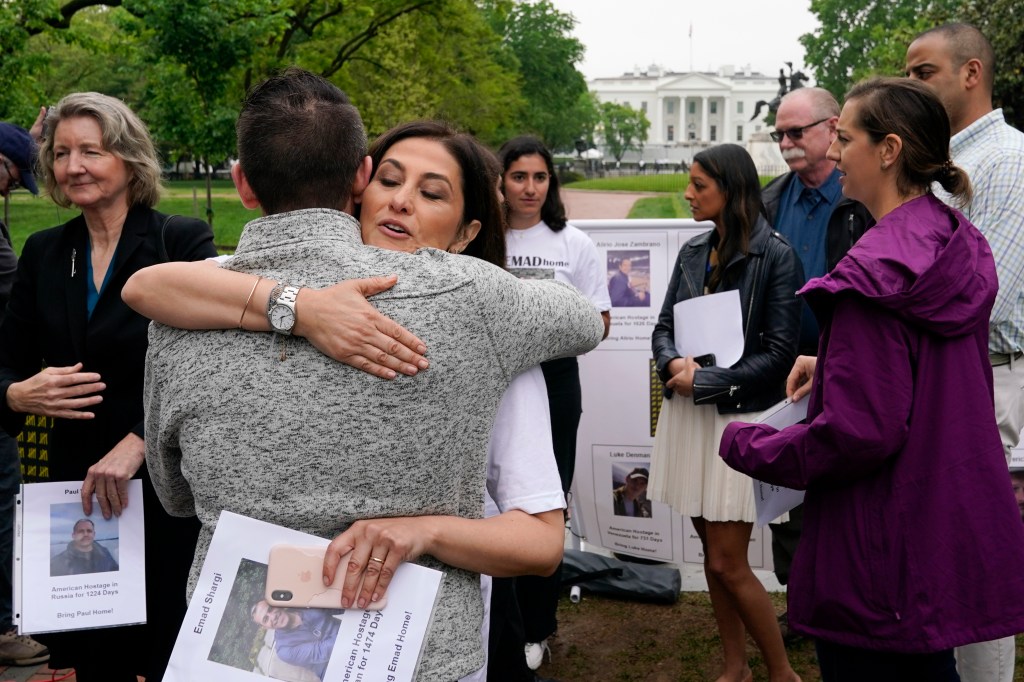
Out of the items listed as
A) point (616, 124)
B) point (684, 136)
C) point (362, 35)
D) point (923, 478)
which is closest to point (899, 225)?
point (923, 478)

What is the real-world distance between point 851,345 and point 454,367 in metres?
1.08

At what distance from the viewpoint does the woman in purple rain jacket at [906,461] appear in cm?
225

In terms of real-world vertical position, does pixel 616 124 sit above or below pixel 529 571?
above

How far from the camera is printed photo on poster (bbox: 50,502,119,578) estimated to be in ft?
8.90

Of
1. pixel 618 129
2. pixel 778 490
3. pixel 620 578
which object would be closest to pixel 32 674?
→ pixel 620 578

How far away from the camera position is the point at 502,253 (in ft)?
7.18

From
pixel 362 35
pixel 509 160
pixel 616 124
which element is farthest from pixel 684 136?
pixel 509 160

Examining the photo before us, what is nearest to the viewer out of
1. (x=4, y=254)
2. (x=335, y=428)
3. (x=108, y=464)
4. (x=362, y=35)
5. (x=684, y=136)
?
(x=335, y=428)

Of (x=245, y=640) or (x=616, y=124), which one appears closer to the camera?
Result: (x=245, y=640)

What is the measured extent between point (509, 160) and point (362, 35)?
71.2 ft

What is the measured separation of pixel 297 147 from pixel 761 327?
2756mm

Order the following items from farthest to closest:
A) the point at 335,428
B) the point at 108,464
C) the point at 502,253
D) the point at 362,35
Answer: the point at 362,35
the point at 108,464
the point at 502,253
the point at 335,428

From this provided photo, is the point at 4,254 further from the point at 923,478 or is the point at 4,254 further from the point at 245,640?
the point at 923,478

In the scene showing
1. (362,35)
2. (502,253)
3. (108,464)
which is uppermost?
(362,35)
